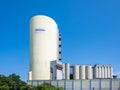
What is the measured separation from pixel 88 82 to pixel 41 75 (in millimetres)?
47340

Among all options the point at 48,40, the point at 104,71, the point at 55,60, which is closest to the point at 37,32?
the point at 48,40

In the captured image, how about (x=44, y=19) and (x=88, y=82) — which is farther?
(x=44, y=19)

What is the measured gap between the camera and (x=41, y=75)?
14550 centimetres

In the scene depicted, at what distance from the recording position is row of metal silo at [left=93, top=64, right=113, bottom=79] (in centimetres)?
17752

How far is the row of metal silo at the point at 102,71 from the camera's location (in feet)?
582

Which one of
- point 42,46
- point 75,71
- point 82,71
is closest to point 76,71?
point 75,71

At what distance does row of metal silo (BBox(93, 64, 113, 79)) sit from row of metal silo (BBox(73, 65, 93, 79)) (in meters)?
3.86

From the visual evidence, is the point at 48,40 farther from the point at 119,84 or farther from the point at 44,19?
the point at 119,84

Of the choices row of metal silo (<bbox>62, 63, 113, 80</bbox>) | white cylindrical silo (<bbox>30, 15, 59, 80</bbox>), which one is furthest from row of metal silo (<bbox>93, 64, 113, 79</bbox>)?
white cylindrical silo (<bbox>30, 15, 59, 80</bbox>)

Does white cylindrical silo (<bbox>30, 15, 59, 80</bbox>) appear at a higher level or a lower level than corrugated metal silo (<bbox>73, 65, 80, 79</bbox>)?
higher

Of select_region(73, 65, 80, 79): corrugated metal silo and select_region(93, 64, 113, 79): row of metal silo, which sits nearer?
select_region(73, 65, 80, 79): corrugated metal silo

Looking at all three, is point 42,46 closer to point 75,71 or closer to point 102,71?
point 75,71

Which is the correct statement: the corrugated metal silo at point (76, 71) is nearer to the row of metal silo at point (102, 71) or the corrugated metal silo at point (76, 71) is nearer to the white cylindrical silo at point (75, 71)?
the white cylindrical silo at point (75, 71)

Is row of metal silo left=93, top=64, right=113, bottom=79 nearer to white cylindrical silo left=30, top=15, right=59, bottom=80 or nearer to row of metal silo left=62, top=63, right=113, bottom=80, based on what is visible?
row of metal silo left=62, top=63, right=113, bottom=80
